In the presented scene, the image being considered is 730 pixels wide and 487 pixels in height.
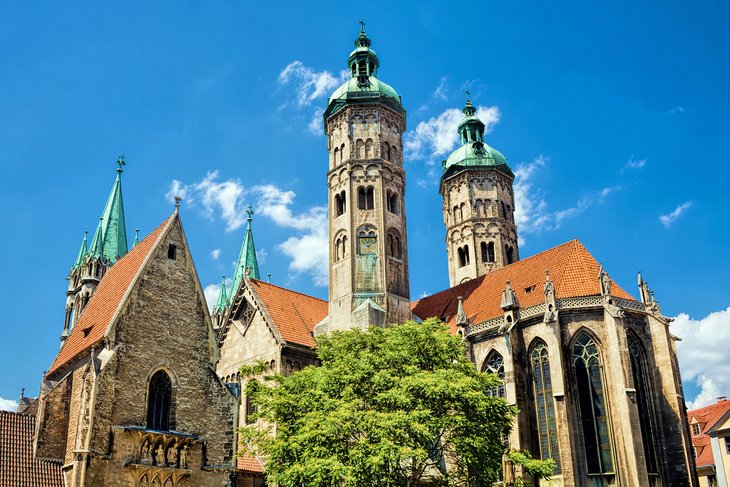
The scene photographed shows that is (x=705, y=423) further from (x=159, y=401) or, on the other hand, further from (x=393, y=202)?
(x=159, y=401)

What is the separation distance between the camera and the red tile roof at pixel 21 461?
76.9 ft

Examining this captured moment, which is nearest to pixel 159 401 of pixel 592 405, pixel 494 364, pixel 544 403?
pixel 494 364

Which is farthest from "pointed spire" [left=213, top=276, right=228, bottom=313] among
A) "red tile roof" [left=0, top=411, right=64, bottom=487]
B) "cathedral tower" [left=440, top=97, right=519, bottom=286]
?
"red tile roof" [left=0, top=411, right=64, bottom=487]

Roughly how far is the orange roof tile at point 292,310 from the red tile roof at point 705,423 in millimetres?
26236

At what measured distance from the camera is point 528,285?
130ft

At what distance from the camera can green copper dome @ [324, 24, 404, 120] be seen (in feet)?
149

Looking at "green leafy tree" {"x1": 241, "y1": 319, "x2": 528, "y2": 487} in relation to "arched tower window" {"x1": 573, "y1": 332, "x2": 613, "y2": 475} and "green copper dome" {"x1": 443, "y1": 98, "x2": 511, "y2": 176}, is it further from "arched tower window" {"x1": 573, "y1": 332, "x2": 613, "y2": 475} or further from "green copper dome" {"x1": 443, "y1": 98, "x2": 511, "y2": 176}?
"green copper dome" {"x1": 443, "y1": 98, "x2": 511, "y2": 176}

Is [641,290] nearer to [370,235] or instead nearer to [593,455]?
[593,455]

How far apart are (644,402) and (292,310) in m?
20.0

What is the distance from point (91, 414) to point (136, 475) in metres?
2.75

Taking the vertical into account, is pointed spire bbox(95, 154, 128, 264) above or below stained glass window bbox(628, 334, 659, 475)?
above

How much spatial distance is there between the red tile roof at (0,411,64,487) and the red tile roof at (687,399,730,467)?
129ft

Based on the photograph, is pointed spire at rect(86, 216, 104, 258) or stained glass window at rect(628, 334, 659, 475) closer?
stained glass window at rect(628, 334, 659, 475)

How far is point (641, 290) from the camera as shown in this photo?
121 ft
